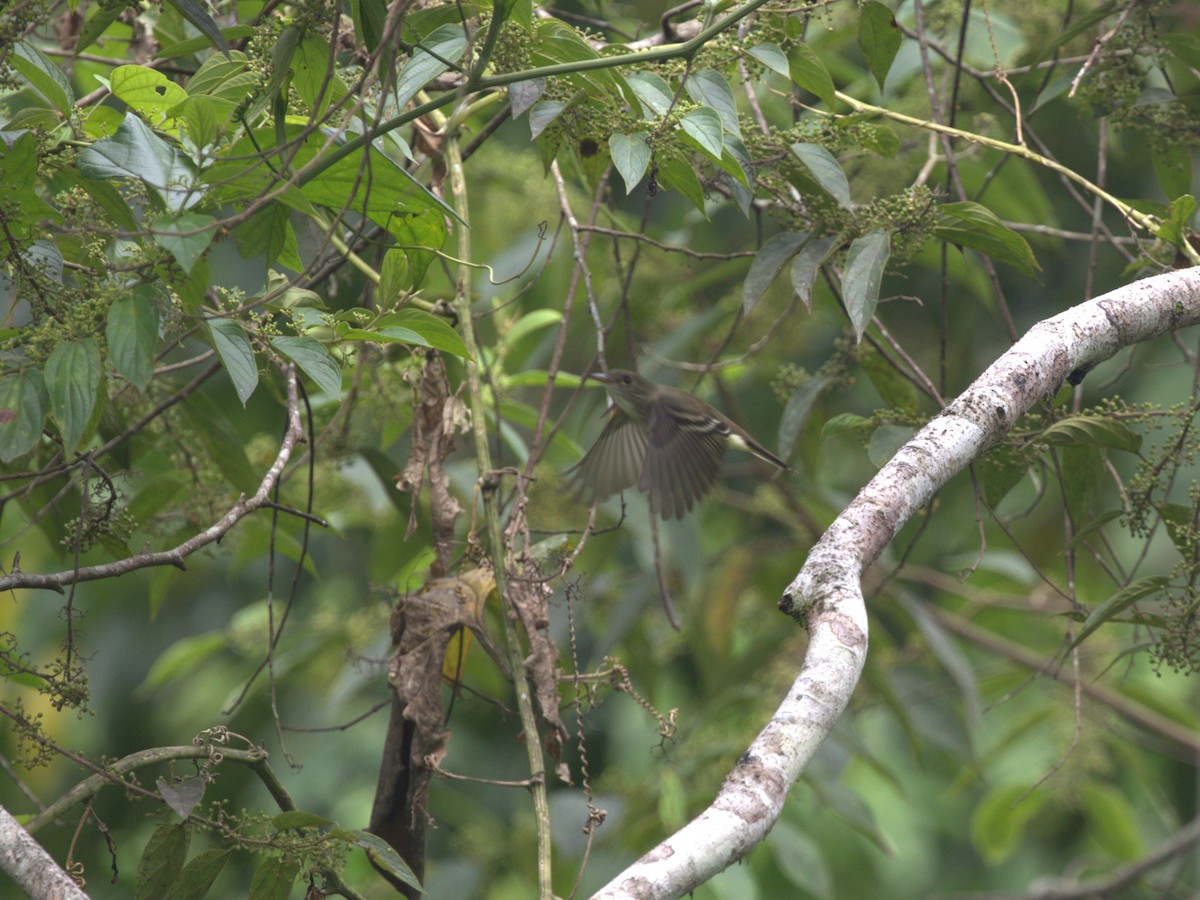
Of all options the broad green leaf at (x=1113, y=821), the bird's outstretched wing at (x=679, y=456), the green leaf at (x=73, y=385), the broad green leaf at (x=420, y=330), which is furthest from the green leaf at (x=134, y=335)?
the broad green leaf at (x=1113, y=821)

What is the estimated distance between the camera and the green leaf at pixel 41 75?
1.32 m

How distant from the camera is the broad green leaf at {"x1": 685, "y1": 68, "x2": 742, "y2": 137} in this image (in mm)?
1487

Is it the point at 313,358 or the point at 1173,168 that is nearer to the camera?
the point at 313,358

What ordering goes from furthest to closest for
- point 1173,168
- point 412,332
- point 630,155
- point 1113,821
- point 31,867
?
1. point 1113,821
2. point 1173,168
3. point 630,155
4. point 412,332
5. point 31,867

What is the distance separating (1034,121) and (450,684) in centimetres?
252

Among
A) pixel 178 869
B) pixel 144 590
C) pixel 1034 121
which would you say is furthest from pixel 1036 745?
pixel 178 869

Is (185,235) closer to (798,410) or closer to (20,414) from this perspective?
(20,414)

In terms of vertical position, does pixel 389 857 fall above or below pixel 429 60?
below

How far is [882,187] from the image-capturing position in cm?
277

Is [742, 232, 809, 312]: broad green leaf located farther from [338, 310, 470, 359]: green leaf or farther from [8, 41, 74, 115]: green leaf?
[8, 41, 74, 115]: green leaf

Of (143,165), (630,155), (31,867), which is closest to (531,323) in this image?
(630,155)

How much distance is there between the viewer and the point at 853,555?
1122mm

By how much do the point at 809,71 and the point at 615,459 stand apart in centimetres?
108

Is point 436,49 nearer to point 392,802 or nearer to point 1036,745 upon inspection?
point 392,802
